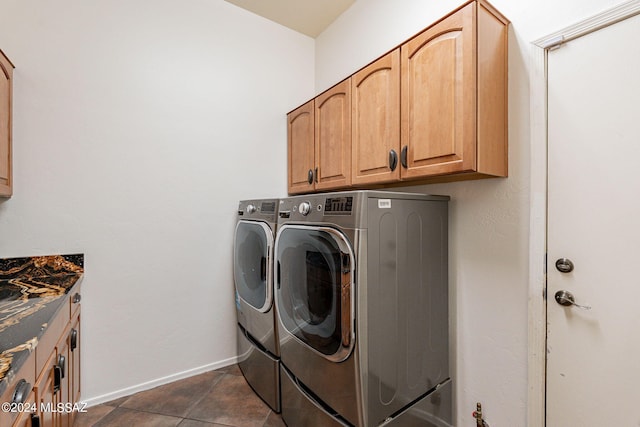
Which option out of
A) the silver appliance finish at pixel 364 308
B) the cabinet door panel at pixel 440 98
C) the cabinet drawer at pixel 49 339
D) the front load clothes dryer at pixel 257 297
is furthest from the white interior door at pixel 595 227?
the cabinet drawer at pixel 49 339

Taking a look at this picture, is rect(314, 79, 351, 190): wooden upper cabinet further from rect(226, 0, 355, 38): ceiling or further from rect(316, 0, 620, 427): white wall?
rect(226, 0, 355, 38): ceiling

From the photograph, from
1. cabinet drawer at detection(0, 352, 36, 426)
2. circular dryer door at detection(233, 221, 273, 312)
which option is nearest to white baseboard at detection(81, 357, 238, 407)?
circular dryer door at detection(233, 221, 273, 312)

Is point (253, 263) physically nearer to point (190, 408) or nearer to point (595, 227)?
point (190, 408)

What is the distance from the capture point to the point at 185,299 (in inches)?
86.8

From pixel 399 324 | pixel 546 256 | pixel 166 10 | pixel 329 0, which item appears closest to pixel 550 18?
pixel 546 256

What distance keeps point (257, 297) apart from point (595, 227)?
5.87 ft

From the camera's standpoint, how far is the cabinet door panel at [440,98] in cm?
124

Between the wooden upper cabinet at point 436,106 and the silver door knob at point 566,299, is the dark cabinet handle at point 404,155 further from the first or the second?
the silver door knob at point 566,299

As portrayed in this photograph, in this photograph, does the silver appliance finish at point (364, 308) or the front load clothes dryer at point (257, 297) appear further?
the front load clothes dryer at point (257, 297)

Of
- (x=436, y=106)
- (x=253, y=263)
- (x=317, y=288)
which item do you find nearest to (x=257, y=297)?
(x=253, y=263)

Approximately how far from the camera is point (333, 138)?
2.05 m

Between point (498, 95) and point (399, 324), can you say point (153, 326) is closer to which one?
point (399, 324)

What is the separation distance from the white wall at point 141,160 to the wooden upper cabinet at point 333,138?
1.91ft

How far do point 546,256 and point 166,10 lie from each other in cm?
283
